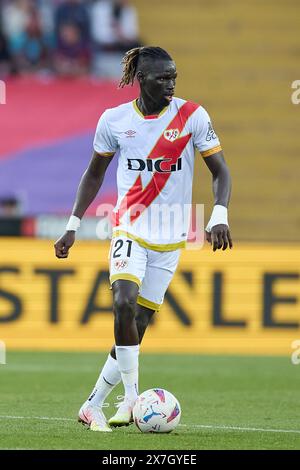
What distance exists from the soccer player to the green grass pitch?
581 millimetres

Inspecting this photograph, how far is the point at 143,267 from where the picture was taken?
26.8 feet

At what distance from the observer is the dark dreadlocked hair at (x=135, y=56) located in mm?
8211

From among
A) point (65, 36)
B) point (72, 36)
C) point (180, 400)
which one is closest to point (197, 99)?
point (72, 36)

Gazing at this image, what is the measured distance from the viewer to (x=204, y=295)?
16391 millimetres

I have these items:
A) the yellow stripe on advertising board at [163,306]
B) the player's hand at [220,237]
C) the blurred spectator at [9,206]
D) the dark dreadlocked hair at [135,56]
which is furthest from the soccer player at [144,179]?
A: the blurred spectator at [9,206]

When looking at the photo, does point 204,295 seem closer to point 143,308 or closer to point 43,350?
point 43,350

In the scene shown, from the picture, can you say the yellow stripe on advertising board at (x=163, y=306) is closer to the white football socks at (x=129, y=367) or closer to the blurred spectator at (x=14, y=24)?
the blurred spectator at (x=14, y=24)

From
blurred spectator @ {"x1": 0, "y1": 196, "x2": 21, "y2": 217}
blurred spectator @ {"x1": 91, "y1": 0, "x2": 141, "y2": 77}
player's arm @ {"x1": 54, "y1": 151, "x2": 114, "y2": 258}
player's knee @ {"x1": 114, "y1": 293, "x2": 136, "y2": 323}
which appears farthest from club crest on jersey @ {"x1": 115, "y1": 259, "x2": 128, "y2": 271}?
blurred spectator @ {"x1": 91, "y1": 0, "x2": 141, "y2": 77}

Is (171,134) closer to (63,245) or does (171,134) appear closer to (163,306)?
(63,245)

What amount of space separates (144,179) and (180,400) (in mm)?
3143

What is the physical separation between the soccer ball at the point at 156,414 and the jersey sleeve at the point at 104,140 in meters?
1.74
